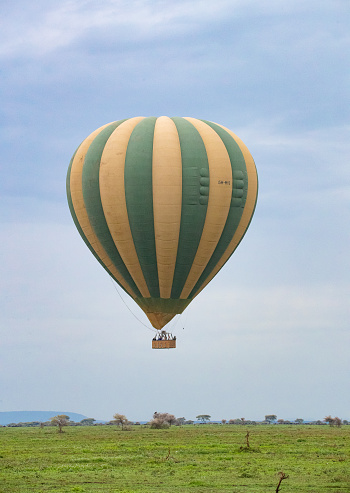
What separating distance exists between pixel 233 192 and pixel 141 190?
21.0 feet

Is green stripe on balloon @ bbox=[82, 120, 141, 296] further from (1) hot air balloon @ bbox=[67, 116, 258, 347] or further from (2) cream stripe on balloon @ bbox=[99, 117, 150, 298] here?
(2) cream stripe on balloon @ bbox=[99, 117, 150, 298]

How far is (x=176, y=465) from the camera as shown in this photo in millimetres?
44656

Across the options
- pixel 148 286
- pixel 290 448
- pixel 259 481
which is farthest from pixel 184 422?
pixel 259 481

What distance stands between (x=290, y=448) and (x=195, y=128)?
2505 cm

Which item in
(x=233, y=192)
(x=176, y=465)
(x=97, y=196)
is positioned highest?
(x=233, y=192)

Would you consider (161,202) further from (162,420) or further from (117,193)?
(162,420)

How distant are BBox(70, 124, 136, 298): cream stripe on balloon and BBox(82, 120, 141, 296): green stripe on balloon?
1.98 ft

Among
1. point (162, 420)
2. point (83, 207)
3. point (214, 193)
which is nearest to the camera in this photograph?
point (214, 193)

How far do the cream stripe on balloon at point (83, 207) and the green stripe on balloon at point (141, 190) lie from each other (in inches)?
129

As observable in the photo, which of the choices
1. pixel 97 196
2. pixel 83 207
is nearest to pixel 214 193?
pixel 97 196

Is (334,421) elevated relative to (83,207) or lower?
lower

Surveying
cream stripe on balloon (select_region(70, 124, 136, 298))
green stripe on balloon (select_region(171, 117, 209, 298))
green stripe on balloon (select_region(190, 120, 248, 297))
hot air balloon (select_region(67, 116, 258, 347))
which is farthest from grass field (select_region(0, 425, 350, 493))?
green stripe on balloon (select_region(171, 117, 209, 298))

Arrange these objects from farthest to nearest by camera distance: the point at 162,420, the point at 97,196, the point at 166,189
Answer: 1. the point at 162,420
2. the point at 97,196
3. the point at 166,189

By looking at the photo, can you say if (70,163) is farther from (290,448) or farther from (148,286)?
(290,448)
